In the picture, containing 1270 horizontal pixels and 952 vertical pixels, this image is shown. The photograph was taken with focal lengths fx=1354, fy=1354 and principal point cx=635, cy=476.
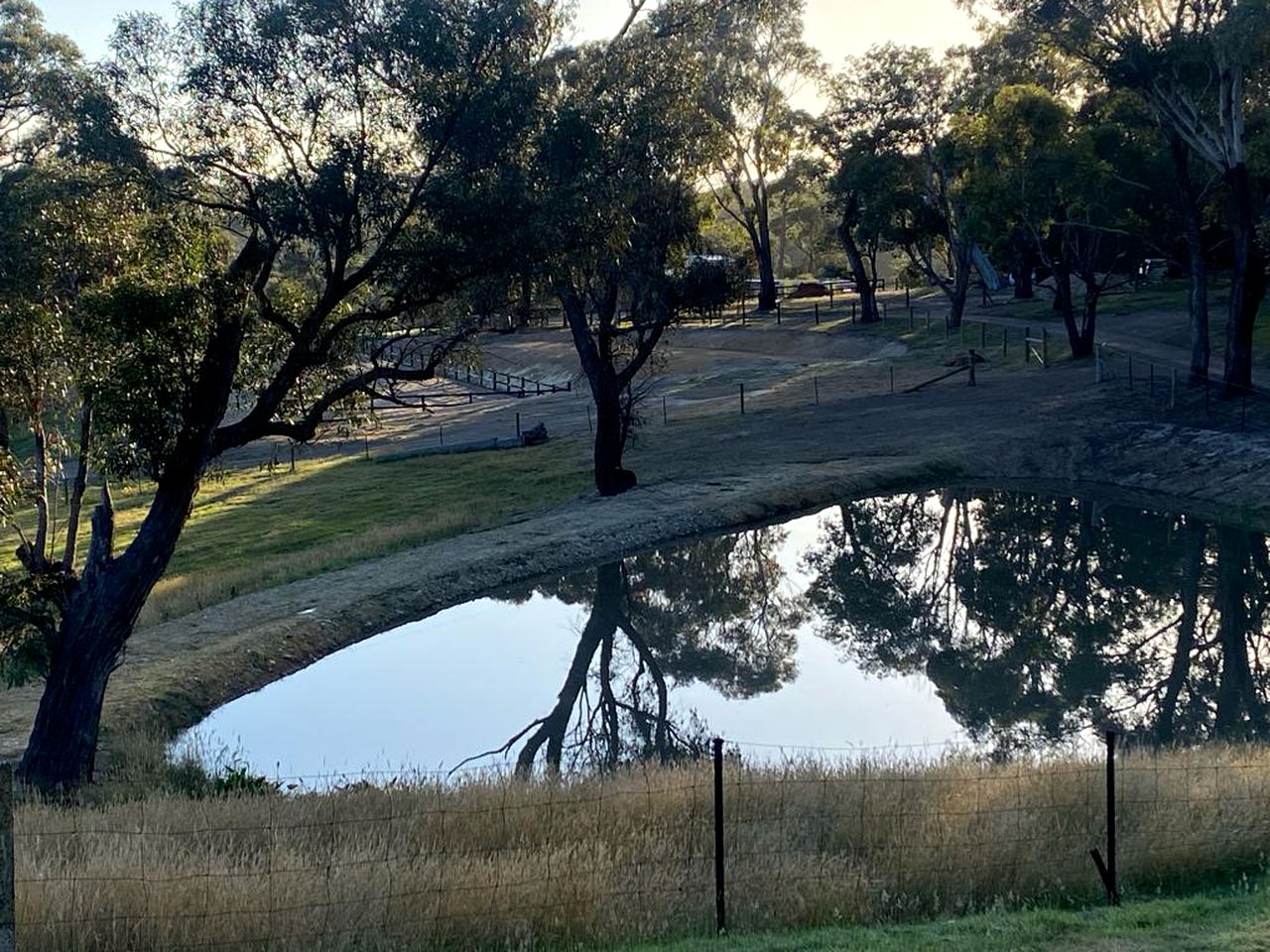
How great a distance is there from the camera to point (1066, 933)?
28.1 ft

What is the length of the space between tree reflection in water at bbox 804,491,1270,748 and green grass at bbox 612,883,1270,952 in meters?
9.64

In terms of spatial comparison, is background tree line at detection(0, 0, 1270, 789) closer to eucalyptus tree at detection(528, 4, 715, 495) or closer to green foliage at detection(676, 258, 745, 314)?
eucalyptus tree at detection(528, 4, 715, 495)

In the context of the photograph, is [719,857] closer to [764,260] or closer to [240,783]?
[240,783]

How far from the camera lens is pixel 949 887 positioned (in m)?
10.1

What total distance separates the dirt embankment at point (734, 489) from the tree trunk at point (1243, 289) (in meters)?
2.51

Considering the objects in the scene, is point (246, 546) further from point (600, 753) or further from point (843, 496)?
point (600, 753)

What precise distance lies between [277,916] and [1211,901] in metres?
6.23

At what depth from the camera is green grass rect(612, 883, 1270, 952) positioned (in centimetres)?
815

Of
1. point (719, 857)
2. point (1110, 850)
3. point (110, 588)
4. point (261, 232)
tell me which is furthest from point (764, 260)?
point (719, 857)

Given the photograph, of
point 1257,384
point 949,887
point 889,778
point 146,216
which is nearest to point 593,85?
point 146,216

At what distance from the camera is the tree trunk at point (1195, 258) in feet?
124

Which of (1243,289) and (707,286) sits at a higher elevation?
(707,286)

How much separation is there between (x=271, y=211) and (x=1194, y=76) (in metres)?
28.3

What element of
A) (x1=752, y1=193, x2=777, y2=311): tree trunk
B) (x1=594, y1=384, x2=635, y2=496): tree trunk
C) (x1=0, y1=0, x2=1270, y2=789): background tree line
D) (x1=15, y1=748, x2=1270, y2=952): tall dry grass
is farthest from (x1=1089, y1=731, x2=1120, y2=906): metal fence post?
(x1=752, y1=193, x2=777, y2=311): tree trunk
